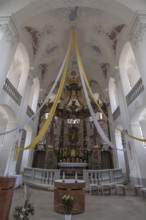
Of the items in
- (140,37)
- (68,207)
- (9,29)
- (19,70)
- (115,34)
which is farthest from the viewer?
(19,70)

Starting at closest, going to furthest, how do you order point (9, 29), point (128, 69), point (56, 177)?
point (9, 29) < point (56, 177) < point (128, 69)

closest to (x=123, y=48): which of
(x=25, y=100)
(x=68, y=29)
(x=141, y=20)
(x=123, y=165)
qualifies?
(x=141, y=20)

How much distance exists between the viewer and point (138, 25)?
6223 millimetres

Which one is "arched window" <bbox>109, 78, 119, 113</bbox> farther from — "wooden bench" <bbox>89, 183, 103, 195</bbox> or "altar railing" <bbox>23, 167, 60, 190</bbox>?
"altar railing" <bbox>23, 167, 60, 190</bbox>

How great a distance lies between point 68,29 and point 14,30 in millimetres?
4329

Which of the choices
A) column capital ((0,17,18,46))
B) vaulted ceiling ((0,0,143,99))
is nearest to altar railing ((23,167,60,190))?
column capital ((0,17,18,46))

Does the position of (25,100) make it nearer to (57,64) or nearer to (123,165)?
(57,64)

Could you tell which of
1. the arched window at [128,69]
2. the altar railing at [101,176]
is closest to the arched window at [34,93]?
the altar railing at [101,176]

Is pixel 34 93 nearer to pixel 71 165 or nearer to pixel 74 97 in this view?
pixel 74 97

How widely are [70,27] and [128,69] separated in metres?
5.17

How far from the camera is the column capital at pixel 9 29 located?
618 cm

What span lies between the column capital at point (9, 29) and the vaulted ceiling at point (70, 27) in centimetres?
35

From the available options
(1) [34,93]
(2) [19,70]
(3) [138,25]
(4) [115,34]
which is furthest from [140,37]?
(1) [34,93]

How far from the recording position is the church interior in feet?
19.8
